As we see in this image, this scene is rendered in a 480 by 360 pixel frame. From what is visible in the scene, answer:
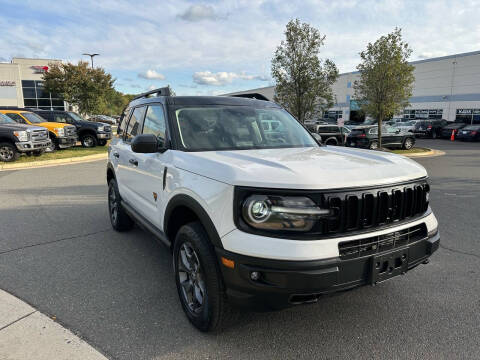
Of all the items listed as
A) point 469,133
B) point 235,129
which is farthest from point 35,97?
point 235,129

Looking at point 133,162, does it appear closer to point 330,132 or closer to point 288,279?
point 288,279

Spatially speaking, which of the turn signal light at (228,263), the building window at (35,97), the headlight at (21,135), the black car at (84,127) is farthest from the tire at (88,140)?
the building window at (35,97)

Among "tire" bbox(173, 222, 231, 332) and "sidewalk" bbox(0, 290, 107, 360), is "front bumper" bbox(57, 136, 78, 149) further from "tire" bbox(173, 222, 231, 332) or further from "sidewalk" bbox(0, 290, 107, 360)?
"tire" bbox(173, 222, 231, 332)

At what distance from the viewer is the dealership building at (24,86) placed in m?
47.8

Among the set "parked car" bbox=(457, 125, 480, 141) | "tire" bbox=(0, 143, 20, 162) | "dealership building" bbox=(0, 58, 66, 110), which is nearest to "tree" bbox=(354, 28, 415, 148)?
"parked car" bbox=(457, 125, 480, 141)

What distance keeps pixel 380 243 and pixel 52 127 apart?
1596cm

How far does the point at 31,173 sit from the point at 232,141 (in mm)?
9667

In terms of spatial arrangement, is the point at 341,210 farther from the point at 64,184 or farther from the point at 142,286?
the point at 64,184

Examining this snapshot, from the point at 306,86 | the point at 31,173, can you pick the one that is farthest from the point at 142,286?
the point at 306,86

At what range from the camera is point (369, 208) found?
2354 millimetres

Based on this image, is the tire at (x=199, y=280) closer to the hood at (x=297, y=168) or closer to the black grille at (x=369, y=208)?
the hood at (x=297, y=168)

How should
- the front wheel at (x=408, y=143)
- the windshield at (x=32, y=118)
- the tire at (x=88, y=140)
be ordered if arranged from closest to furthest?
the windshield at (x=32, y=118)
the tire at (x=88, y=140)
the front wheel at (x=408, y=143)

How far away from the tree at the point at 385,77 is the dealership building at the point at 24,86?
143ft

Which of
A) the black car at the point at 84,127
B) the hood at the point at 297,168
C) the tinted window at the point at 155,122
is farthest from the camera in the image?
the black car at the point at 84,127
